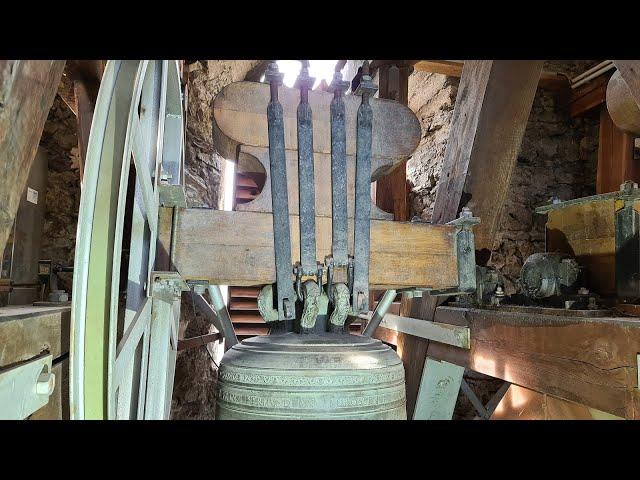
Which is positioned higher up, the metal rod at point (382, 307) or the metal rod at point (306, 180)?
the metal rod at point (306, 180)

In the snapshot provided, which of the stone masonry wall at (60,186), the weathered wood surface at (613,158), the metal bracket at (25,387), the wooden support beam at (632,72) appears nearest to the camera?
the metal bracket at (25,387)

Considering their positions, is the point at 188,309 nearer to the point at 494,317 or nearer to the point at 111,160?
the point at 494,317

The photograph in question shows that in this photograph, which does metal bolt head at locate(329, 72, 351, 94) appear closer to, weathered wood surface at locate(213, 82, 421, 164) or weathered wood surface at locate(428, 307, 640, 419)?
weathered wood surface at locate(213, 82, 421, 164)

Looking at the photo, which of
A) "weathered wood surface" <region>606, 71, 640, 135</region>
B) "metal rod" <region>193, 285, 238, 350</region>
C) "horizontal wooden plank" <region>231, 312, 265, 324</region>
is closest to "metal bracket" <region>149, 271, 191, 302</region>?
"metal rod" <region>193, 285, 238, 350</region>

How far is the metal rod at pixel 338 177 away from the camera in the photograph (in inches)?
60.5

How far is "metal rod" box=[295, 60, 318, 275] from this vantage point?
4.96 feet

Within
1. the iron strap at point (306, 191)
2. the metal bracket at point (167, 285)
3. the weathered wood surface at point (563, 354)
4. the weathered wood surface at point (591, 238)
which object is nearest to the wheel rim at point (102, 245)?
the metal bracket at point (167, 285)

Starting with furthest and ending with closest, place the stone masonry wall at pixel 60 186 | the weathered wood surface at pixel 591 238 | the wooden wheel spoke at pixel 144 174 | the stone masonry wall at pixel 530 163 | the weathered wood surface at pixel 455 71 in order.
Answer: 1. the stone masonry wall at pixel 530 163
2. the weathered wood surface at pixel 455 71
3. the stone masonry wall at pixel 60 186
4. the weathered wood surface at pixel 591 238
5. the wooden wheel spoke at pixel 144 174

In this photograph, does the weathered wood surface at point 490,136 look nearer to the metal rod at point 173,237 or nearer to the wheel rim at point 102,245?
the metal rod at point 173,237

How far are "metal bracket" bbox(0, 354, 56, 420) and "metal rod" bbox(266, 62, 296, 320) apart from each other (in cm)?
64

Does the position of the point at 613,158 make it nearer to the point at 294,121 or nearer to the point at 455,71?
the point at 455,71

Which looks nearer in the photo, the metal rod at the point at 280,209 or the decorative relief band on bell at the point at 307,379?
the decorative relief band on bell at the point at 307,379

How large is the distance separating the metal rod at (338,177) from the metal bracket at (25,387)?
2.73 feet
